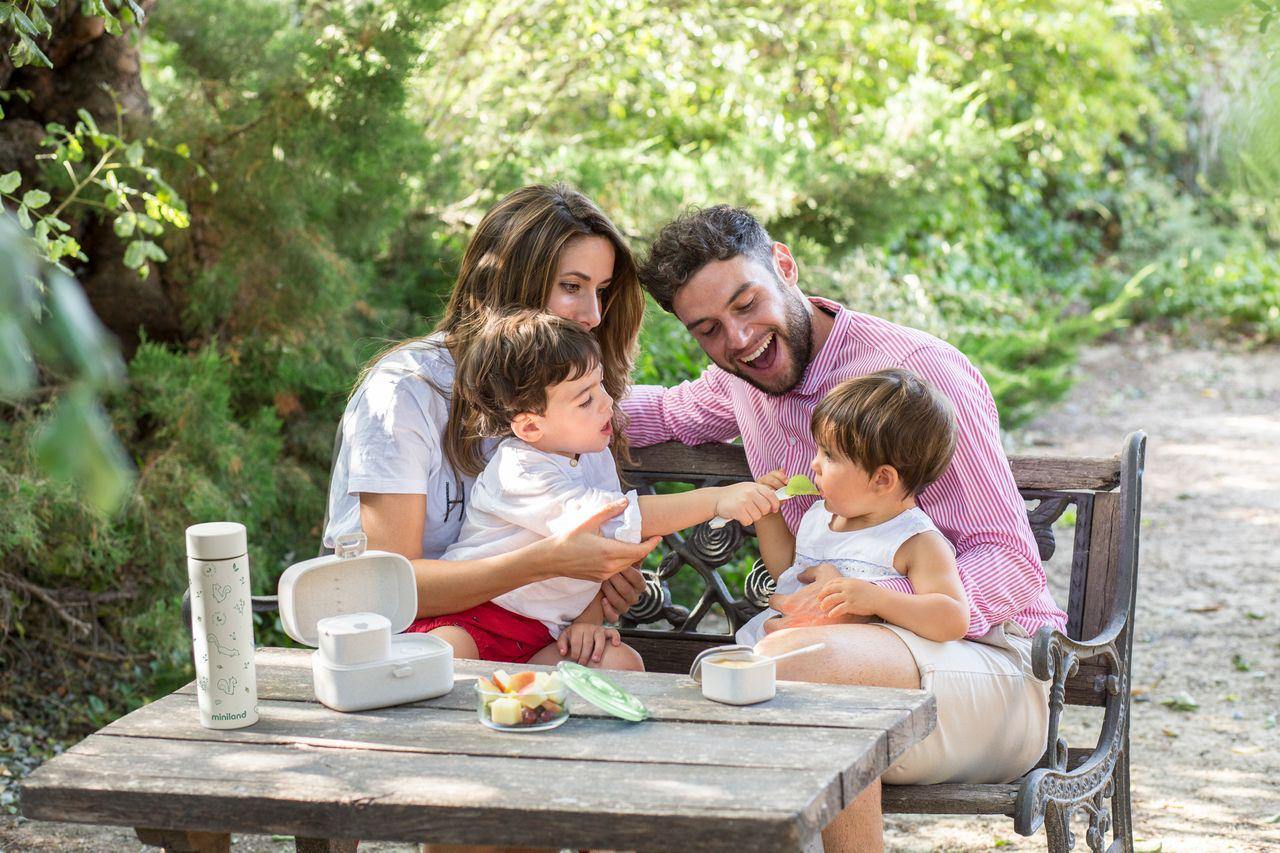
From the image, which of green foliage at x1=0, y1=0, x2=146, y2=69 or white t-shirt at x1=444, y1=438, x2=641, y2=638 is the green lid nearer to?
white t-shirt at x1=444, y1=438, x2=641, y2=638

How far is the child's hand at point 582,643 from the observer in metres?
2.63

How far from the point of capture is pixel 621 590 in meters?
2.79

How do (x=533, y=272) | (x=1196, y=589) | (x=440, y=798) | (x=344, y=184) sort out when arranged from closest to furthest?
(x=440, y=798) → (x=533, y=272) → (x=344, y=184) → (x=1196, y=589)

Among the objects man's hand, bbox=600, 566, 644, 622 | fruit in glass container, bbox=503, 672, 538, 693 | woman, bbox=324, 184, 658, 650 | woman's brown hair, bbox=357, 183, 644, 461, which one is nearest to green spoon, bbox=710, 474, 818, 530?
woman, bbox=324, 184, 658, 650

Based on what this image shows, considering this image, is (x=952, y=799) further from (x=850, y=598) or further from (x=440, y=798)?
(x=440, y=798)

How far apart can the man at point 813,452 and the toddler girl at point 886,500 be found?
57 millimetres

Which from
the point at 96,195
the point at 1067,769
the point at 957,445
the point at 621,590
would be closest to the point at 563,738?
the point at 621,590

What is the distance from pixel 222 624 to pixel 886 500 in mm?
1244

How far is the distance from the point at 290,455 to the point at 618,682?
2.87 m

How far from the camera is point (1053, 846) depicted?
2.34 m

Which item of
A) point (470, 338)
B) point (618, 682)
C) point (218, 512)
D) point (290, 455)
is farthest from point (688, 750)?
point (290, 455)

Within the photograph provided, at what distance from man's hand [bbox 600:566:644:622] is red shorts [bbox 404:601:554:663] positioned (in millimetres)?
156

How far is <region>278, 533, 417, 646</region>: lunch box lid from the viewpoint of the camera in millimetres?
2045

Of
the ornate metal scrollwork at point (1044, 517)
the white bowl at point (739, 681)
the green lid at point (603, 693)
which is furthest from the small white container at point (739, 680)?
the ornate metal scrollwork at point (1044, 517)
